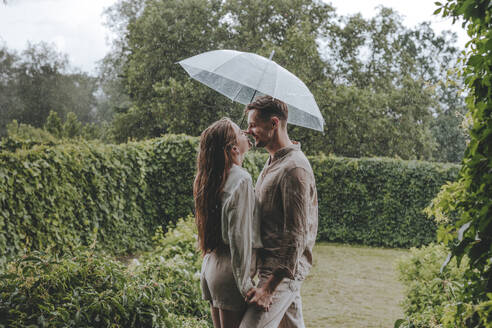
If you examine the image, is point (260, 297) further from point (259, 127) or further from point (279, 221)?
point (259, 127)

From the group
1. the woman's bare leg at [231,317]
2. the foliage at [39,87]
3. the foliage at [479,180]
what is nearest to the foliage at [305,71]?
the woman's bare leg at [231,317]

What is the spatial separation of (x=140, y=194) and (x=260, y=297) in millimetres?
8093

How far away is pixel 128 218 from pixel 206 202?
7.61 meters

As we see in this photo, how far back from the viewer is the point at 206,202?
8.69ft

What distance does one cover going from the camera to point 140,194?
10.1m

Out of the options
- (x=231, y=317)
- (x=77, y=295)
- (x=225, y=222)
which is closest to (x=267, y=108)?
(x=225, y=222)

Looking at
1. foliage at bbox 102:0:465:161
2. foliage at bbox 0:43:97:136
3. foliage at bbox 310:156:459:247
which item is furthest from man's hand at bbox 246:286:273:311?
foliage at bbox 0:43:97:136

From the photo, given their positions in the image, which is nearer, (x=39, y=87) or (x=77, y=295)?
(x=77, y=295)

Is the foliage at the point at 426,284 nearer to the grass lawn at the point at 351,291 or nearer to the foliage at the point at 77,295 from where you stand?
the grass lawn at the point at 351,291

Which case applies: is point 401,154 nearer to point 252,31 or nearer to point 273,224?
point 252,31

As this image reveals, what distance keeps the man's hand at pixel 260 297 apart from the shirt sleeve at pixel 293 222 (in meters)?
0.14

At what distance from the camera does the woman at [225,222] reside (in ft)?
8.06

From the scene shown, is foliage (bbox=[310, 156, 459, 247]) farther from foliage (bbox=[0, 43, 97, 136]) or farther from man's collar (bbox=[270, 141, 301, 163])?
foliage (bbox=[0, 43, 97, 136])

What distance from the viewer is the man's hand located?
98.0 inches
